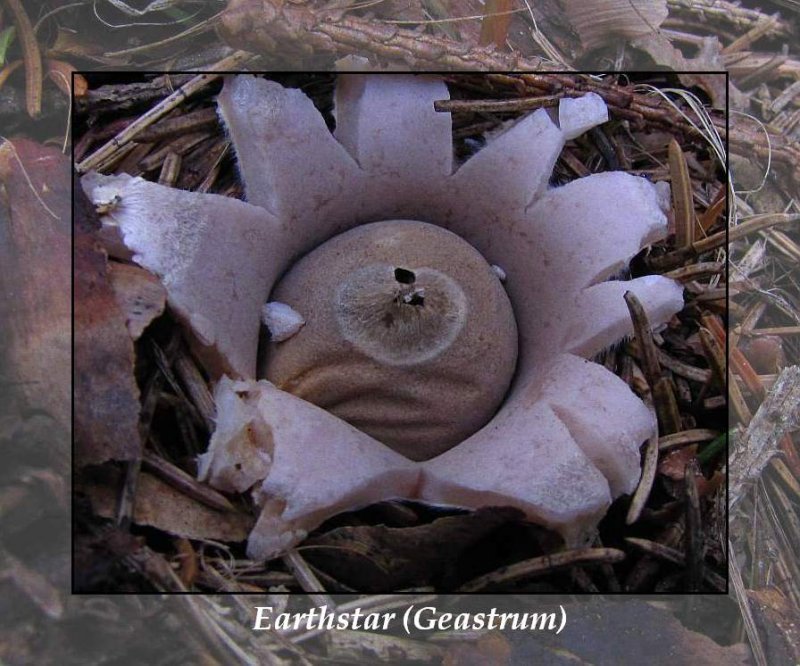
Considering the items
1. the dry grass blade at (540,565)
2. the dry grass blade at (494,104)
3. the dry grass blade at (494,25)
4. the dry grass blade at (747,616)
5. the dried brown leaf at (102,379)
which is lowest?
the dry grass blade at (747,616)

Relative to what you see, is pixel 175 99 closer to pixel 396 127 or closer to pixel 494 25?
pixel 396 127

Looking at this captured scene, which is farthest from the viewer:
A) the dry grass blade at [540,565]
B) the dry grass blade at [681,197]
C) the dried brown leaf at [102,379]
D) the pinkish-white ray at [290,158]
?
the dry grass blade at [681,197]

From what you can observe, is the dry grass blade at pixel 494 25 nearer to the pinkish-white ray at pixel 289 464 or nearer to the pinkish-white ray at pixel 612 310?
the pinkish-white ray at pixel 612 310

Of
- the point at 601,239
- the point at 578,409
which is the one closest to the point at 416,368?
the point at 578,409

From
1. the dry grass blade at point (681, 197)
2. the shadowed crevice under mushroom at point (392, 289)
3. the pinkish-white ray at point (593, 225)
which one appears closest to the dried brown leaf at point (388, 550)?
the shadowed crevice under mushroom at point (392, 289)

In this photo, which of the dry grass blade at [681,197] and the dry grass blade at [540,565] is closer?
the dry grass blade at [540,565]

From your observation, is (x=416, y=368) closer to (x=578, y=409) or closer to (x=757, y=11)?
(x=578, y=409)

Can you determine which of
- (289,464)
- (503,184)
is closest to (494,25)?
(503,184)
